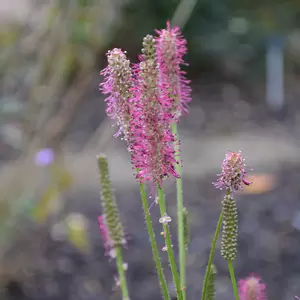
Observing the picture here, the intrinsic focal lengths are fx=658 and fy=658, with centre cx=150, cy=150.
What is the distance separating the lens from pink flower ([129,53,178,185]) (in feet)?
2.67

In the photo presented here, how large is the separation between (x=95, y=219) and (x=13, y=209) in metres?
1.00

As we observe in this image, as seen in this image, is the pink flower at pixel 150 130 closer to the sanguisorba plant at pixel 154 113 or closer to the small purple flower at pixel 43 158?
the sanguisorba plant at pixel 154 113

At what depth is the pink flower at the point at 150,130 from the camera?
0.81 metres

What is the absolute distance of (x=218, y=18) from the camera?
6.47 metres

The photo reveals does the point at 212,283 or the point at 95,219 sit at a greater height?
the point at 95,219

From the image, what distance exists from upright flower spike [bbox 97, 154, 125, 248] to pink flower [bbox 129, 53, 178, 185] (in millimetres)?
267

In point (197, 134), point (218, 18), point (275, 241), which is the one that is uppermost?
point (218, 18)

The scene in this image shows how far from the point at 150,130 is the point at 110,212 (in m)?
0.35

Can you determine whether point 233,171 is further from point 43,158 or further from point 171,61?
point 43,158

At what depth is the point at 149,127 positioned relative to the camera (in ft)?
2.71

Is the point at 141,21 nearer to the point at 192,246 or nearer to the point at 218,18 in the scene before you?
the point at 218,18

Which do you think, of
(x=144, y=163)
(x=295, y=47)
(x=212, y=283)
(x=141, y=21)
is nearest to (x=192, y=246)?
(x=212, y=283)

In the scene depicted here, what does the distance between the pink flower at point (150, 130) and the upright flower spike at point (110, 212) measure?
0.27 metres

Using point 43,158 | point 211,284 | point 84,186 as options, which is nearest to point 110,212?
point 211,284
